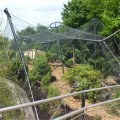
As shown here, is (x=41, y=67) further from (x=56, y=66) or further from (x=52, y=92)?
(x=52, y=92)

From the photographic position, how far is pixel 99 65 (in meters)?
5.29

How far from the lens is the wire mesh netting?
9.93 feet

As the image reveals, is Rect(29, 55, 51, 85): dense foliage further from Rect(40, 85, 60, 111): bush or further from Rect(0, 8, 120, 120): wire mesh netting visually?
Rect(40, 85, 60, 111): bush

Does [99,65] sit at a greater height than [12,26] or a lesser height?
lesser

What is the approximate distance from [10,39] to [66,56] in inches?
149

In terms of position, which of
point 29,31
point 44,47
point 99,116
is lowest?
point 99,116

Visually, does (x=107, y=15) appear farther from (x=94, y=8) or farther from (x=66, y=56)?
(x=66, y=56)

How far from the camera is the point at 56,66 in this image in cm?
555

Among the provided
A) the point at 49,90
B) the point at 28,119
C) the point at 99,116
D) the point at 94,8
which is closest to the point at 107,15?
the point at 94,8

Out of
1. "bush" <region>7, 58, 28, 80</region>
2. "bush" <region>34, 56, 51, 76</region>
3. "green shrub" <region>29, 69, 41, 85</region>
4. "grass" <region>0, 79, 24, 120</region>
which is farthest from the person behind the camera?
"bush" <region>34, 56, 51, 76</region>

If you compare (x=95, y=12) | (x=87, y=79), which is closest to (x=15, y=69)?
(x=87, y=79)

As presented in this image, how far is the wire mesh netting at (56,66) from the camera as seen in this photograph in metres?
3.03

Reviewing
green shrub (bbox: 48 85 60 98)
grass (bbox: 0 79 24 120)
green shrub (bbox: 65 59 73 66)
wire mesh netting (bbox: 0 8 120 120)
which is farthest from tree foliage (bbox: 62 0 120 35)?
grass (bbox: 0 79 24 120)

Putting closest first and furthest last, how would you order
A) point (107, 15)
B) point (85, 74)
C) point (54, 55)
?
point (85, 74)
point (107, 15)
point (54, 55)
